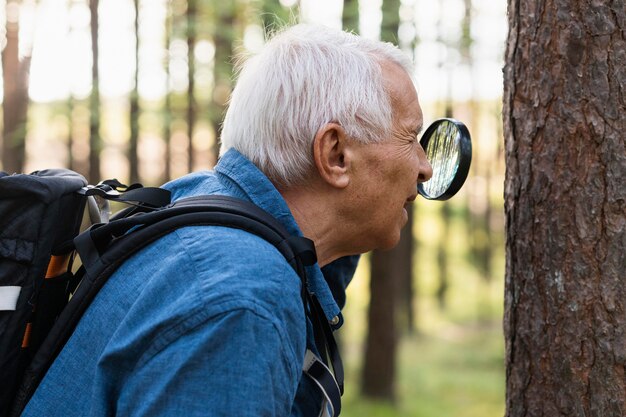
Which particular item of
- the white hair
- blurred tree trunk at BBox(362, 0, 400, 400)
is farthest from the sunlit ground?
the white hair

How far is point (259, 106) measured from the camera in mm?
1898

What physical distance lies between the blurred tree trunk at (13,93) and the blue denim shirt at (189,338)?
11950 millimetres

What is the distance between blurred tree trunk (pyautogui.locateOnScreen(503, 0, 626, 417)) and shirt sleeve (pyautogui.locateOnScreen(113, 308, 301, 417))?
1.10 meters

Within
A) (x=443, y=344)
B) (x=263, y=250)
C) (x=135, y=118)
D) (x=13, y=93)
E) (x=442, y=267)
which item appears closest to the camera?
(x=263, y=250)

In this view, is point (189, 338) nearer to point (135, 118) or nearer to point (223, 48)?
point (223, 48)

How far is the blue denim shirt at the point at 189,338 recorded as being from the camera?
1.36 metres

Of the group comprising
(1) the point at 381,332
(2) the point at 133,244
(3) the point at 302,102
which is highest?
(3) the point at 302,102

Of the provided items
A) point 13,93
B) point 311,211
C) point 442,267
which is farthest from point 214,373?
point 442,267

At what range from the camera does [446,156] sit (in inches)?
88.2

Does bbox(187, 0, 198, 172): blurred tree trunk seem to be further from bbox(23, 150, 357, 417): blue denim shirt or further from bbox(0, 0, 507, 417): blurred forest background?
bbox(23, 150, 357, 417): blue denim shirt

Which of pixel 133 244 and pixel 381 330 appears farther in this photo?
pixel 381 330

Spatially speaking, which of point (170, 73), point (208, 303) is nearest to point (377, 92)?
point (208, 303)

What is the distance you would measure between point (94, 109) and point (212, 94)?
7.58ft

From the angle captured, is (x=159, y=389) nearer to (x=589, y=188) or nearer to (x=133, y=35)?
(x=589, y=188)
